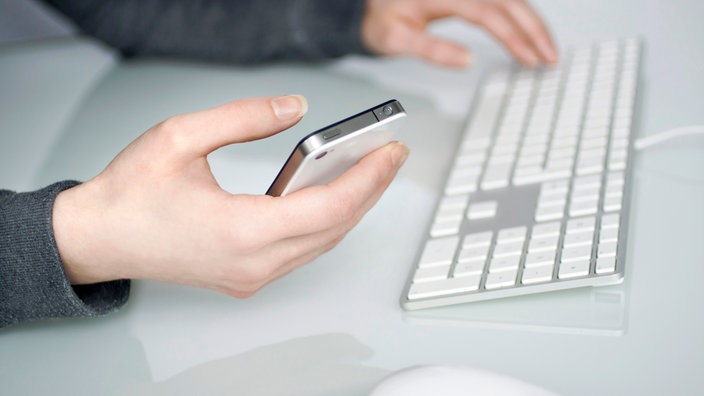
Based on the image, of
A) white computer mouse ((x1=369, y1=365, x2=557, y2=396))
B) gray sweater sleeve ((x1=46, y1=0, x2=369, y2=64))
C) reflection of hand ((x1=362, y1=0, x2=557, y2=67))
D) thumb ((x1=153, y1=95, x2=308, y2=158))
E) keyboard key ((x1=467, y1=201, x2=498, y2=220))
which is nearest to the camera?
white computer mouse ((x1=369, y1=365, x2=557, y2=396))

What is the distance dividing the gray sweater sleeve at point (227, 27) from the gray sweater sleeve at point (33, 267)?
528 millimetres

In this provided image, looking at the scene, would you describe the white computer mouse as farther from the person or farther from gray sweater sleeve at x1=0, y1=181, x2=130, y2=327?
gray sweater sleeve at x1=0, y1=181, x2=130, y2=327

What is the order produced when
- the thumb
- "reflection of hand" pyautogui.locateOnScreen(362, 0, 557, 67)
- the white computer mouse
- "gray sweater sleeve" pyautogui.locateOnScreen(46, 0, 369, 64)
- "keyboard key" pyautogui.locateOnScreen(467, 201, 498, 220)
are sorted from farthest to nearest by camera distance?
"gray sweater sleeve" pyautogui.locateOnScreen(46, 0, 369, 64), "reflection of hand" pyautogui.locateOnScreen(362, 0, 557, 67), "keyboard key" pyautogui.locateOnScreen(467, 201, 498, 220), the thumb, the white computer mouse

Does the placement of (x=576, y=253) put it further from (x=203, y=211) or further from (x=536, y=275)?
(x=203, y=211)

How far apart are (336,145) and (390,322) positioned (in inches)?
5.5

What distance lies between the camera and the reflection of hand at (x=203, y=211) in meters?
0.55

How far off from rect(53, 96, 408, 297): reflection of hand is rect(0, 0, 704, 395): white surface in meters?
0.05

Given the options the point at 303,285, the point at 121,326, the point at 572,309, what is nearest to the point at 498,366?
the point at 572,309

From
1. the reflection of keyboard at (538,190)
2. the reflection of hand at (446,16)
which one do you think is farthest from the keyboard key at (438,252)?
the reflection of hand at (446,16)

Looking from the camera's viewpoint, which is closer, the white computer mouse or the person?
Result: the white computer mouse

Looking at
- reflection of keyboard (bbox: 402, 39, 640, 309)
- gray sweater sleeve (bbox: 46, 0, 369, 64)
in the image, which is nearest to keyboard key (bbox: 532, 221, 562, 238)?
reflection of keyboard (bbox: 402, 39, 640, 309)

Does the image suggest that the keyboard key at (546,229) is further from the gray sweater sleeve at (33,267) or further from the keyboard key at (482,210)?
the gray sweater sleeve at (33,267)

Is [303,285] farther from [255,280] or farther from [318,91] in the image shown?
[318,91]

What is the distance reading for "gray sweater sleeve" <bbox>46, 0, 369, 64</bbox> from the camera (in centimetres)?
111
